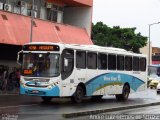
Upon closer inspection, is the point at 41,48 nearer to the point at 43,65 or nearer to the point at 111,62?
the point at 43,65

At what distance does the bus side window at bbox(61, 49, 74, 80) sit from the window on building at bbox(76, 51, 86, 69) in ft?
→ 1.51

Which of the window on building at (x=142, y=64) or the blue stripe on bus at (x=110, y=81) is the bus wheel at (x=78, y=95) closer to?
the blue stripe on bus at (x=110, y=81)

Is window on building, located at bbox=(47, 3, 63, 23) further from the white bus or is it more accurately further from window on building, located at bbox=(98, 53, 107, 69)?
window on building, located at bbox=(98, 53, 107, 69)

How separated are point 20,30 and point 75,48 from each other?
11876 mm

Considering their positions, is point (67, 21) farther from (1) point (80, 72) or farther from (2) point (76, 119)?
(2) point (76, 119)

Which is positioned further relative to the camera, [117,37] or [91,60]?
[117,37]

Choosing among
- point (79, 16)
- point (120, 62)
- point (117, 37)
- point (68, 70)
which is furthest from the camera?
point (117, 37)

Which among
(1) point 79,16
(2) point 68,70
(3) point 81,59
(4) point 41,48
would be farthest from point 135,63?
(1) point 79,16

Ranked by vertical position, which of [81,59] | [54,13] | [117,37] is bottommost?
[81,59]

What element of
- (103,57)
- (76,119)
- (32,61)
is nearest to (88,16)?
(103,57)

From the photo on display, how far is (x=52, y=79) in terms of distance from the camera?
22.1 metres

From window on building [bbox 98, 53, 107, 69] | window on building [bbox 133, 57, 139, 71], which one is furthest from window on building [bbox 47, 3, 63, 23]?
window on building [bbox 98, 53, 107, 69]

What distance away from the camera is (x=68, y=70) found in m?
22.8

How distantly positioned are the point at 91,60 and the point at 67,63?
237 cm
